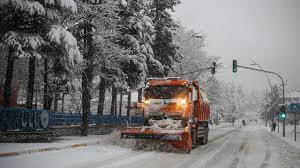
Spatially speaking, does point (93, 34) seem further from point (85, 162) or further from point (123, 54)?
point (85, 162)

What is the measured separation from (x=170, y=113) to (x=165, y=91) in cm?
131

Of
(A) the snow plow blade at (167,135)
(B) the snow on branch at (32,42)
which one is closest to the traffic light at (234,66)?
(A) the snow plow blade at (167,135)

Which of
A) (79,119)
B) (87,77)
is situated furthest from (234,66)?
(87,77)

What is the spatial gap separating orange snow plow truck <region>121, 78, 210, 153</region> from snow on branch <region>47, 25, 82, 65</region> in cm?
406

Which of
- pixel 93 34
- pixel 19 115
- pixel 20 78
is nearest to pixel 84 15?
pixel 93 34

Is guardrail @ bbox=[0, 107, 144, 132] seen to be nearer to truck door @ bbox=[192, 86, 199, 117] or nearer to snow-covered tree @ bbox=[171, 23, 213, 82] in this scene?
truck door @ bbox=[192, 86, 199, 117]

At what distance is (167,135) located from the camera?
61.0ft

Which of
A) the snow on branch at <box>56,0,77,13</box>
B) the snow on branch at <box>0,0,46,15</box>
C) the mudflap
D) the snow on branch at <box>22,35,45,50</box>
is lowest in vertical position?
the mudflap

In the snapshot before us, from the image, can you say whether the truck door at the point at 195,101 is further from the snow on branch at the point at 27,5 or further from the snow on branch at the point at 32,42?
the snow on branch at the point at 27,5

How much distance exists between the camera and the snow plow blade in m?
18.5

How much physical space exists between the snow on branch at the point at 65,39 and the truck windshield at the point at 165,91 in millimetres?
3907

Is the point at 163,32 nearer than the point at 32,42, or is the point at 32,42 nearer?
the point at 32,42

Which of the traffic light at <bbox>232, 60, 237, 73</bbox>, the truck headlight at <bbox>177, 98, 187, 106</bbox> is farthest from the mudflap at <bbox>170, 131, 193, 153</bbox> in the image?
the traffic light at <bbox>232, 60, 237, 73</bbox>

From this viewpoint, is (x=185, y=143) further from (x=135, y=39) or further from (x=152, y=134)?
(x=135, y=39)
